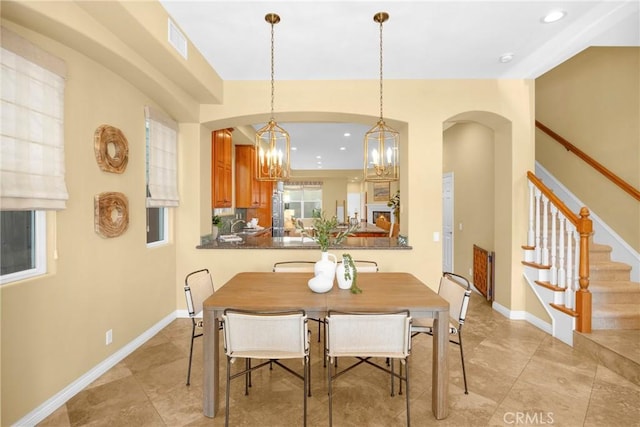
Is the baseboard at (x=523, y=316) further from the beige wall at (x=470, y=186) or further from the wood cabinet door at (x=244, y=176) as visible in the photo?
the wood cabinet door at (x=244, y=176)

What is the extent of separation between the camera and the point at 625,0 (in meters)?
2.43

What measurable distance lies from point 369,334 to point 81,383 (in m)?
2.27

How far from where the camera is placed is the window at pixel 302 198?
1329 cm

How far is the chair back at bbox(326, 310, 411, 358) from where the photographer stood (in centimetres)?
187

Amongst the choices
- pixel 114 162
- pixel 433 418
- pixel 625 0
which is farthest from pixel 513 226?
pixel 114 162

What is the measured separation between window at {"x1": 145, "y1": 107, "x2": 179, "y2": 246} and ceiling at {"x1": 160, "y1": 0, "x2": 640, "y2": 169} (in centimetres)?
90

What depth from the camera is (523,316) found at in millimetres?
3852

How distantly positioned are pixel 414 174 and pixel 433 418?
262 cm

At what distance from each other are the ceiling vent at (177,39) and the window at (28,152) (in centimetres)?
86

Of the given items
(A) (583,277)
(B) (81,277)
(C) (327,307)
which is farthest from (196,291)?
(A) (583,277)

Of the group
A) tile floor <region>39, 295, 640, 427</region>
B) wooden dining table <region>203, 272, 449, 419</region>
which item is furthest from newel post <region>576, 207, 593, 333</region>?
wooden dining table <region>203, 272, 449, 419</region>

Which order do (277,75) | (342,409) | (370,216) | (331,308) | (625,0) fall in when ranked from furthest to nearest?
(370,216) < (277,75) < (625,0) < (342,409) < (331,308)

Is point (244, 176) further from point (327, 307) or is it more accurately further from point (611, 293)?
point (611, 293)

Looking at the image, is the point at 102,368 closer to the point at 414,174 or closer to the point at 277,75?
the point at 277,75
